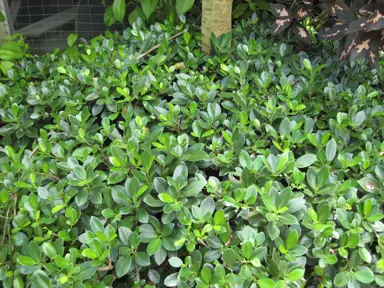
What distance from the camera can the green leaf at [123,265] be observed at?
2.98ft

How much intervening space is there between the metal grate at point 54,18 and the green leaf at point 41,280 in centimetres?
219

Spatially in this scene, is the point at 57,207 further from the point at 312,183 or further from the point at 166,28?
the point at 166,28

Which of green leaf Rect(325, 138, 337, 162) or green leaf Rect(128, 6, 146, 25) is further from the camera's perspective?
green leaf Rect(128, 6, 146, 25)

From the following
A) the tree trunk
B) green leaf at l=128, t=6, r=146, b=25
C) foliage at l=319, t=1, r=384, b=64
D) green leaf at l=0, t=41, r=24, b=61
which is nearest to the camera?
foliage at l=319, t=1, r=384, b=64

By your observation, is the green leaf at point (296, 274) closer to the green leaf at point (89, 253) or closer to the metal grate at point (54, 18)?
the green leaf at point (89, 253)

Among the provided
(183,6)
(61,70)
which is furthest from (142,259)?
(183,6)

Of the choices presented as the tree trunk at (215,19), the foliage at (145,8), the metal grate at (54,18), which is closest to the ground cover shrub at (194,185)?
the tree trunk at (215,19)

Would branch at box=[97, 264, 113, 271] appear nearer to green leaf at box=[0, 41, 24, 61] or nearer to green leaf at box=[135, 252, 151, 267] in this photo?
green leaf at box=[135, 252, 151, 267]

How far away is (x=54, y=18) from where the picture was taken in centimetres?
283

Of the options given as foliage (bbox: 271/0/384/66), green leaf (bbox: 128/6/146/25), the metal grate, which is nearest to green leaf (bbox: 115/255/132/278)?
foliage (bbox: 271/0/384/66)

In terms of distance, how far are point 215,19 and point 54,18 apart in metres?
1.52

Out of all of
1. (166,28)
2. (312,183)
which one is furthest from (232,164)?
(166,28)

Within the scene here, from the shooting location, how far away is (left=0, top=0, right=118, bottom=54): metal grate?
2.77m

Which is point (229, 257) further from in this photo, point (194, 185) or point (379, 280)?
point (379, 280)
